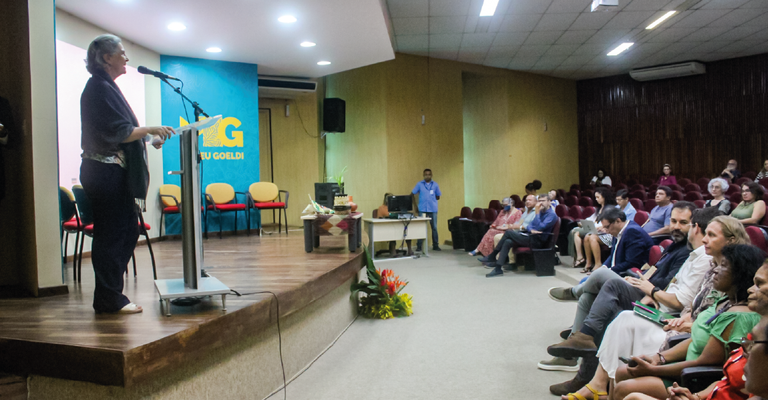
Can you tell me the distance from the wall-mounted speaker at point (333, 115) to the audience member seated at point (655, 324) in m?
7.02

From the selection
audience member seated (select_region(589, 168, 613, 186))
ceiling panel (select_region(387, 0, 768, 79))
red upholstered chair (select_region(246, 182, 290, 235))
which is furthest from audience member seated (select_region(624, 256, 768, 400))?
audience member seated (select_region(589, 168, 613, 186))

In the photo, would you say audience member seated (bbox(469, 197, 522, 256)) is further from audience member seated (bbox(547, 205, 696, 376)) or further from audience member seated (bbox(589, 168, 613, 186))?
audience member seated (bbox(589, 168, 613, 186))

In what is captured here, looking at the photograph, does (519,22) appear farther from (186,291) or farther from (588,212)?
(186,291)

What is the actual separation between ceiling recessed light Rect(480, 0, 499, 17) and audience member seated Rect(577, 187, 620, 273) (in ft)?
9.93

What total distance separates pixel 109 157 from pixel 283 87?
6.46 m

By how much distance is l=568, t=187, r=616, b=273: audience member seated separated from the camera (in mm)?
6031

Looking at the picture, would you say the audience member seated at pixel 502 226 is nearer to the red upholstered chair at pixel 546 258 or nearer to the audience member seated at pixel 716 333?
the red upholstered chair at pixel 546 258

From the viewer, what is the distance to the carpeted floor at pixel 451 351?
292cm

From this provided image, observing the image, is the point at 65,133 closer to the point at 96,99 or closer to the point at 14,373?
the point at 96,99

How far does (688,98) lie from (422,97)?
661 centimetres

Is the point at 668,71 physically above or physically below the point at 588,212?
above

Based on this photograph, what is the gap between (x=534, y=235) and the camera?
6727 millimetres

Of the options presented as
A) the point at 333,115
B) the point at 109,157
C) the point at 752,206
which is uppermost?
the point at 333,115

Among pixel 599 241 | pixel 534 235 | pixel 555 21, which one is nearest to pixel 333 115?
pixel 555 21
